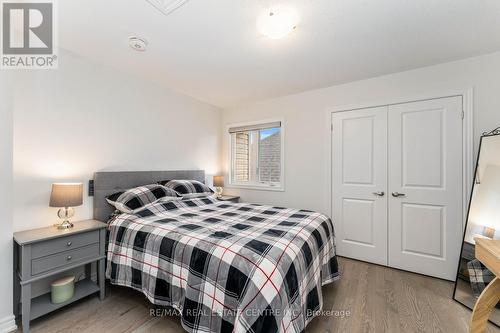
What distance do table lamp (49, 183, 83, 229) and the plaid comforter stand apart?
36cm

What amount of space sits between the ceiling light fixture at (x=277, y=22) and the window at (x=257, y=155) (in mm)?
1801

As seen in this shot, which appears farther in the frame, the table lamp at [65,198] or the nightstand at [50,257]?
the table lamp at [65,198]

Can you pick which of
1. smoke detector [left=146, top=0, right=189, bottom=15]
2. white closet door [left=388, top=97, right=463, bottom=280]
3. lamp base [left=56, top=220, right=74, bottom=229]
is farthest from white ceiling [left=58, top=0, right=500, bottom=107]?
lamp base [left=56, top=220, right=74, bottom=229]

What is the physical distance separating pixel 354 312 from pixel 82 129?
3150 millimetres

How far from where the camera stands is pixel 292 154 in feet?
11.0

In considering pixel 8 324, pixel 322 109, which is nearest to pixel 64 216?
pixel 8 324

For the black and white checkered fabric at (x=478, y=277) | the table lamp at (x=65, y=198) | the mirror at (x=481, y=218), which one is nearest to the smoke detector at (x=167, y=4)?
the table lamp at (x=65, y=198)

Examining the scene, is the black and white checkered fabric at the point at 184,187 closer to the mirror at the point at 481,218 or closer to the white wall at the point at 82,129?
the white wall at the point at 82,129

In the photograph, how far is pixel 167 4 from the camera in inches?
60.4

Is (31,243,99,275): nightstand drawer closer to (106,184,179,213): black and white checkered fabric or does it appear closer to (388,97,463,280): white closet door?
(106,184,179,213): black and white checkered fabric

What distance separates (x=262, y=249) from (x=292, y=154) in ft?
7.26

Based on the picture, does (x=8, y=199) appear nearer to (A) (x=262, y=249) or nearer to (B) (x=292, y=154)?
(A) (x=262, y=249)

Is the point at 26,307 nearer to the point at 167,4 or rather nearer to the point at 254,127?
the point at 167,4

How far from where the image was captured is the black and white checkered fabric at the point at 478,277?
1892 mm
